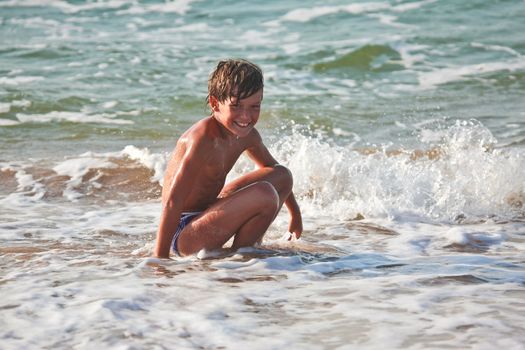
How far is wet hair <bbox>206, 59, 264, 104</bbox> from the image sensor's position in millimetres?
4227

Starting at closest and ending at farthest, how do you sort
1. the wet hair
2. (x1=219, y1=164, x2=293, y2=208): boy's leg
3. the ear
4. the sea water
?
the sea water, the wet hair, the ear, (x1=219, y1=164, x2=293, y2=208): boy's leg

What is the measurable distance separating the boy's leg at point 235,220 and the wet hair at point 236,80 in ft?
1.63

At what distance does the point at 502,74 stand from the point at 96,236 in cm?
752

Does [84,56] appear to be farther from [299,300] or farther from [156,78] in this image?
[299,300]

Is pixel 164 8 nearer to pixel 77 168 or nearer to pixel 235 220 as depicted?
pixel 77 168

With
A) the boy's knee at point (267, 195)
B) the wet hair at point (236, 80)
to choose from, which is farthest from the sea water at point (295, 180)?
the wet hair at point (236, 80)

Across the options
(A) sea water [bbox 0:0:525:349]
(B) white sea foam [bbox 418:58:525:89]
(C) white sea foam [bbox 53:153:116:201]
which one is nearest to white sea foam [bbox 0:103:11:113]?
(A) sea water [bbox 0:0:525:349]

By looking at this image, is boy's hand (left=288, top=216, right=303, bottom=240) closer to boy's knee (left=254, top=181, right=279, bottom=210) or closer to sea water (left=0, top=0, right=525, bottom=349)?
sea water (left=0, top=0, right=525, bottom=349)

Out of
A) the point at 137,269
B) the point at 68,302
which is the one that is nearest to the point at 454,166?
the point at 137,269

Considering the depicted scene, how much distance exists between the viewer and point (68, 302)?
147 inches

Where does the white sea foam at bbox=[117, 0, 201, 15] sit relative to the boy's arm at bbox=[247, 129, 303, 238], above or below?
above

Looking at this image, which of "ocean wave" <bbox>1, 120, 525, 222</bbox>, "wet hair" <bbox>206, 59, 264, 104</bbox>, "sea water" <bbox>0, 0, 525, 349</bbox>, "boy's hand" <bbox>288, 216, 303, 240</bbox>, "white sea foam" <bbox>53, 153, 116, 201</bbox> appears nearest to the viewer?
"sea water" <bbox>0, 0, 525, 349</bbox>

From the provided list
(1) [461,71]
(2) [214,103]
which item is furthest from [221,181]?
(1) [461,71]

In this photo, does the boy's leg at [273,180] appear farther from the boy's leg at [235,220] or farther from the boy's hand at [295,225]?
the boy's hand at [295,225]
